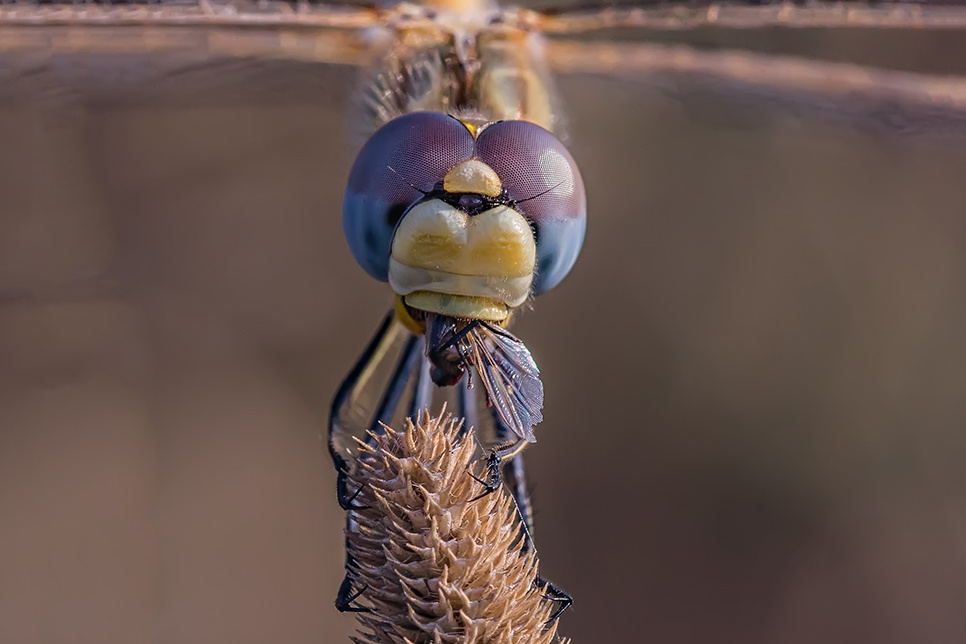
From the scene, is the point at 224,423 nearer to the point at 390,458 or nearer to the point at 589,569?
the point at 589,569

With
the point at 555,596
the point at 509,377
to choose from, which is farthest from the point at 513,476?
the point at 509,377

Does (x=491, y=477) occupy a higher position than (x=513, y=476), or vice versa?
(x=491, y=477)

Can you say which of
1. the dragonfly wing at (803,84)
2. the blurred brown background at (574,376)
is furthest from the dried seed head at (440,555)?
the blurred brown background at (574,376)

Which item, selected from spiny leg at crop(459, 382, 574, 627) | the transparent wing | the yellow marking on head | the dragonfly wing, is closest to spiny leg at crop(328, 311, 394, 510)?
spiny leg at crop(459, 382, 574, 627)

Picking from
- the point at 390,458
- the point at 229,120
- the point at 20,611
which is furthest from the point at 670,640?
the point at 229,120

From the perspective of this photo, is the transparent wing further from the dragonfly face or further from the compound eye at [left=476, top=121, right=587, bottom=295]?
the compound eye at [left=476, top=121, right=587, bottom=295]

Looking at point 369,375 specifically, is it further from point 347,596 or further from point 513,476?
point 347,596
